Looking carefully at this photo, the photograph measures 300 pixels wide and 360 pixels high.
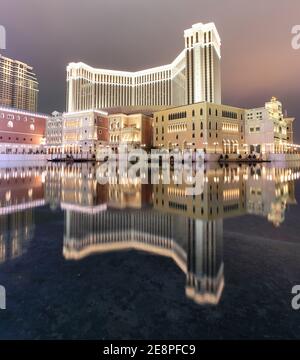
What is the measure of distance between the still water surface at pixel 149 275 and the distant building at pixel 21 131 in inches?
2661

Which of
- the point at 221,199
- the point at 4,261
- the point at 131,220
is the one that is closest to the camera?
the point at 4,261

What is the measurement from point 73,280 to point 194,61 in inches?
4032

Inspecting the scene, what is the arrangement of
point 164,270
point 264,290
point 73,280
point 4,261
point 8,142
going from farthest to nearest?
point 8,142, point 4,261, point 164,270, point 73,280, point 264,290

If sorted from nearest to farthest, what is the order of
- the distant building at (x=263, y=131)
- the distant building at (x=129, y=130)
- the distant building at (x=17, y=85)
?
1. the distant building at (x=263, y=131)
2. the distant building at (x=129, y=130)
3. the distant building at (x=17, y=85)

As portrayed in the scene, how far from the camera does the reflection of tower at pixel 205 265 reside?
275 centimetres

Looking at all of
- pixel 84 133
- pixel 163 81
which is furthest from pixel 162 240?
pixel 163 81

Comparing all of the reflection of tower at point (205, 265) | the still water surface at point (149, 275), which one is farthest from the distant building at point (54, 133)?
the reflection of tower at point (205, 265)

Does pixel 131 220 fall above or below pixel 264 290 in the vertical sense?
above

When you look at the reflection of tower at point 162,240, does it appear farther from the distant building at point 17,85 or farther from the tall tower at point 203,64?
the distant building at point 17,85

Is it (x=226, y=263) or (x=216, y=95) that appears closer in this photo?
(x=226, y=263)

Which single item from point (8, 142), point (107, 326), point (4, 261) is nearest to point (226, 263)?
point (107, 326)

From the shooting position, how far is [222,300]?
8.47 feet

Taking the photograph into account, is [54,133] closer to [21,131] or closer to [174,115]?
[21,131]

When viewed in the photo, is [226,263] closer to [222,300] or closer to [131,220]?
[222,300]
